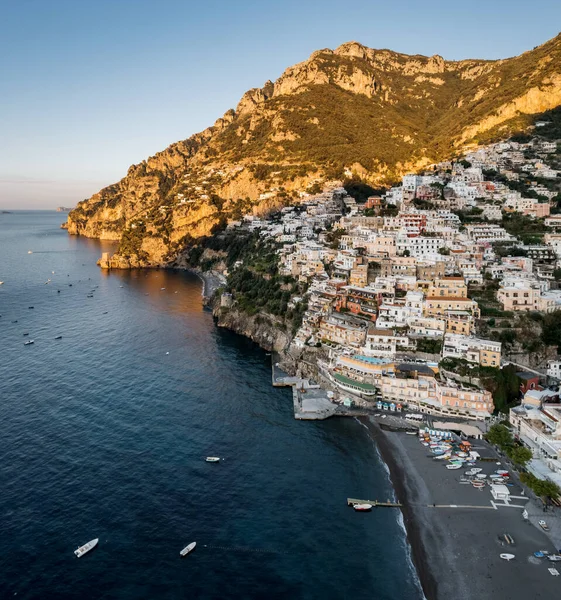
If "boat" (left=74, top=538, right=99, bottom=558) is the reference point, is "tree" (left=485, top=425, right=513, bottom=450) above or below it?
above

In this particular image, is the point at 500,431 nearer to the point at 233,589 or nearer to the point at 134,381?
the point at 233,589

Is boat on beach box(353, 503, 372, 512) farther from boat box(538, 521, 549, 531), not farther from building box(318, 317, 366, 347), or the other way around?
building box(318, 317, 366, 347)

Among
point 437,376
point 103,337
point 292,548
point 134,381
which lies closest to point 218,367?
point 134,381

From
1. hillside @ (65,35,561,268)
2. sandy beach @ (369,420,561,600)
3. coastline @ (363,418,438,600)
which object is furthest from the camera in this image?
hillside @ (65,35,561,268)

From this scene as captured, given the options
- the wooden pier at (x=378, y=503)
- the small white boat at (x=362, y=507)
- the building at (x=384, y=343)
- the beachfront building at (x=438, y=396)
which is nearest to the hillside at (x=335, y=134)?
the building at (x=384, y=343)

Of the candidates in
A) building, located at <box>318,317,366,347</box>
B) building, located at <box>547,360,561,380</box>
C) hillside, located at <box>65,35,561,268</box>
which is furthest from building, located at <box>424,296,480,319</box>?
hillside, located at <box>65,35,561,268</box>

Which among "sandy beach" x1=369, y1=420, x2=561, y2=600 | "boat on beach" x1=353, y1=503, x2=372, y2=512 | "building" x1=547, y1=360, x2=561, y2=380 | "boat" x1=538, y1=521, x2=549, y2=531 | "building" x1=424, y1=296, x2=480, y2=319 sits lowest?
"boat on beach" x1=353, y1=503, x2=372, y2=512
